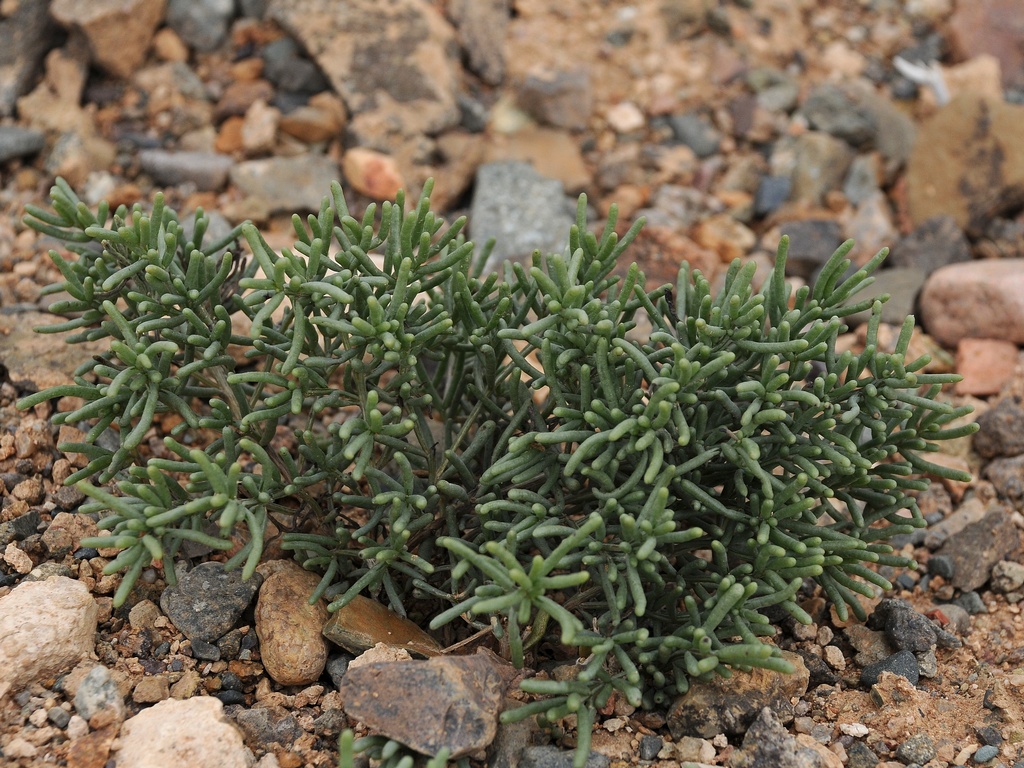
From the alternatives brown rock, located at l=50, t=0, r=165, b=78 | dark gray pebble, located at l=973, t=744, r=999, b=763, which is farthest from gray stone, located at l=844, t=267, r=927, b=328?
brown rock, located at l=50, t=0, r=165, b=78

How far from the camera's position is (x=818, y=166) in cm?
582

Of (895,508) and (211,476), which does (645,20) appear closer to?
(895,508)

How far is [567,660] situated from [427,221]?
1434 mm

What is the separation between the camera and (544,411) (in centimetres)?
329

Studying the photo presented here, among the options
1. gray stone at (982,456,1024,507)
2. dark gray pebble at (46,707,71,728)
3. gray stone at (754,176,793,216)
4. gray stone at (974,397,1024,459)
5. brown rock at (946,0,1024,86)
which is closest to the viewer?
dark gray pebble at (46,707,71,728)

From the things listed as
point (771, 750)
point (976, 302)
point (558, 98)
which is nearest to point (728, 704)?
point (771, 750)

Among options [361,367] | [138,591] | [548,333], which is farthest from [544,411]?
[138,591]

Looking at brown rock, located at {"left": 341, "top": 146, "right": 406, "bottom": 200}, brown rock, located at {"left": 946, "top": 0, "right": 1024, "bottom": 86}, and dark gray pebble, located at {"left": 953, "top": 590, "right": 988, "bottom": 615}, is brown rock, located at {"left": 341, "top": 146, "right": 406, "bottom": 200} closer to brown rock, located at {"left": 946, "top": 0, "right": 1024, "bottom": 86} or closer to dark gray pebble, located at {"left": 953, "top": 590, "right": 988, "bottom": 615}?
dark gray pebble, located at {"left": 953, "top": 590, "right": 988, "bottom": 615}

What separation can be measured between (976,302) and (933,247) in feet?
2.03

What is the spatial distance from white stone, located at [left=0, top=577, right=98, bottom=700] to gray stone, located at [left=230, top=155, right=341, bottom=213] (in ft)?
8.18

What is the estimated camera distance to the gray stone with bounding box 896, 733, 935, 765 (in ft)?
9.44

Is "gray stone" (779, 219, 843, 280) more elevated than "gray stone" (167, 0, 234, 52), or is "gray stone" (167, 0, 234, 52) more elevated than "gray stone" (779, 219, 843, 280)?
"gray stone" (167, 0, 234, 52)

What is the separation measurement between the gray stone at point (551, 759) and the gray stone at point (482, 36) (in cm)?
411

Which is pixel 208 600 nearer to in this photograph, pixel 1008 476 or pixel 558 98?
pixel 1008 476
